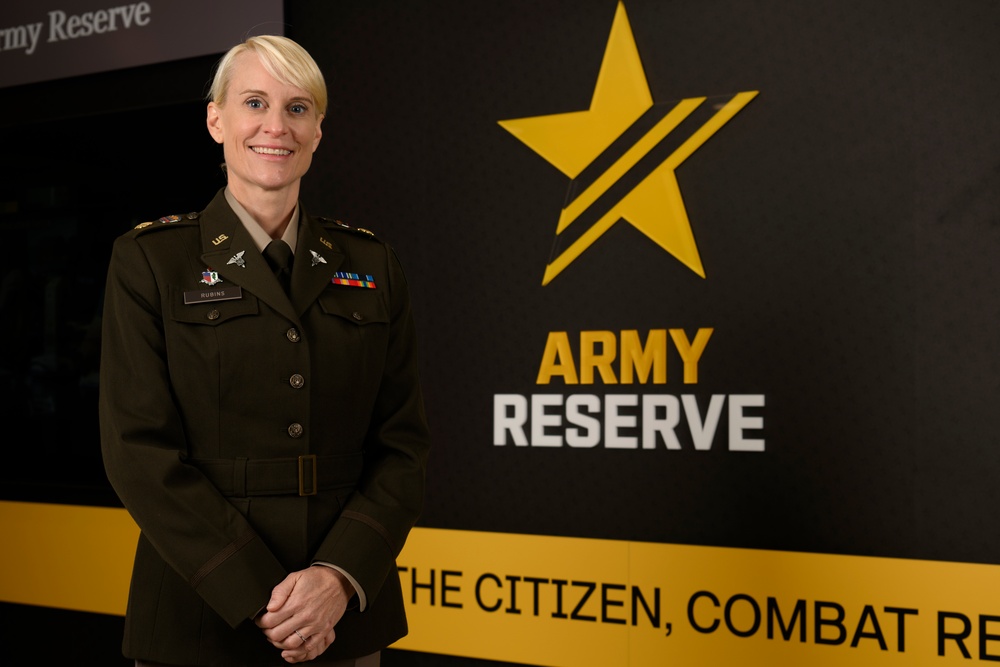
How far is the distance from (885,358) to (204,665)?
1.78 meters

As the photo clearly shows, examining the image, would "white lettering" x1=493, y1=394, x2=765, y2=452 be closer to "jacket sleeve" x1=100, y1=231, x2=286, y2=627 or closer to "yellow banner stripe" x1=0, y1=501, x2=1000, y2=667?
"yellow banner stripe" x1=0, y1=501, x2=1000, y2=667

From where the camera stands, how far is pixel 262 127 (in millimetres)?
1403

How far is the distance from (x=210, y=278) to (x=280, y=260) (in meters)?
0.10

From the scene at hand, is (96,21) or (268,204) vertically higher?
(96,21)

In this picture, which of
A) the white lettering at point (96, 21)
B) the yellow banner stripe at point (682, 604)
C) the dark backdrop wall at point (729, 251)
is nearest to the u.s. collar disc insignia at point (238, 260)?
the dark backdrop wall at point (729, 251)

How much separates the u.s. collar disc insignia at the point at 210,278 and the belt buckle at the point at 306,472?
0.28 m

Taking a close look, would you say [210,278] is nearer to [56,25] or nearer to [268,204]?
[268,204]

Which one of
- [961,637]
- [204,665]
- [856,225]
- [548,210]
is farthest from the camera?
[548,210]

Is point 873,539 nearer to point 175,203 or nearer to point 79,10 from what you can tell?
point 175,203

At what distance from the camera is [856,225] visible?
246 cm

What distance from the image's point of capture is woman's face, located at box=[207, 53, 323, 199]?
1.40 meters

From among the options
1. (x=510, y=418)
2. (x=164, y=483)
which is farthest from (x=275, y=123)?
(x=510, y=418)

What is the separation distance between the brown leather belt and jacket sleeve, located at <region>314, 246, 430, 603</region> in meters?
0.07

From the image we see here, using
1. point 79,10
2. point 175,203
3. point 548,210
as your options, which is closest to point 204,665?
point 548,210
